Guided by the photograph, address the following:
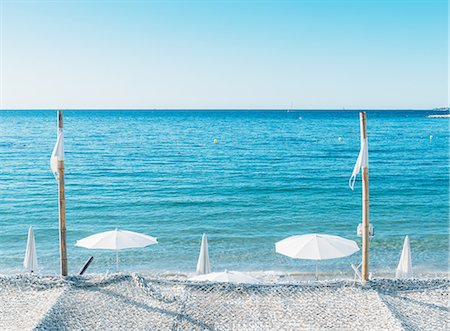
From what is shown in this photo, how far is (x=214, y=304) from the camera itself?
252 inches

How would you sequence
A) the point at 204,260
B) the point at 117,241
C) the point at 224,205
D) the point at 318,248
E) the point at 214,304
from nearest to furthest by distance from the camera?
the point at 214,304 → the point at 318,248 → the point at 117,241 → the point at 204,260 → the point at 224,205

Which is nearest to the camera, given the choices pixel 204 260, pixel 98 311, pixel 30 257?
pixel 98 311

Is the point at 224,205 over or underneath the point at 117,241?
underneath

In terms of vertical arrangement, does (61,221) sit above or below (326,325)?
above

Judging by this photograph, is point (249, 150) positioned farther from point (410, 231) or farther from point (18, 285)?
point (18, 285)

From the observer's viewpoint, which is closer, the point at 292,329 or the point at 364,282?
the point at 292,329

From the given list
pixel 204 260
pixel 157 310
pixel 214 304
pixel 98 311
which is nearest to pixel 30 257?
pixel 204 260

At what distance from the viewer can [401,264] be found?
10.7 meters

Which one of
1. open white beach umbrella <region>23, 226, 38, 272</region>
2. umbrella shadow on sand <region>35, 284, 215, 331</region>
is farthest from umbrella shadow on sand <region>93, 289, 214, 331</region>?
open white beach umbrella <region>23, 226, 38, 272</region>

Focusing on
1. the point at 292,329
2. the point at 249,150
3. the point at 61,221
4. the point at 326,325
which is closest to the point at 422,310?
the point at 326,325

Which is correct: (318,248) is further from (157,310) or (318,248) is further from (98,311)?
(98,311)

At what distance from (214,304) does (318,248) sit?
4.54 meters

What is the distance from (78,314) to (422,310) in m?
4.50

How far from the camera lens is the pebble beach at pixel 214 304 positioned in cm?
584
